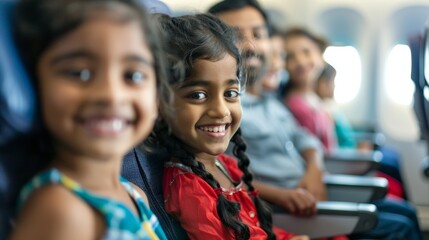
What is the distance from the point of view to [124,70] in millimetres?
1095

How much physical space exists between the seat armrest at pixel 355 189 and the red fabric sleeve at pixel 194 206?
4.25ft

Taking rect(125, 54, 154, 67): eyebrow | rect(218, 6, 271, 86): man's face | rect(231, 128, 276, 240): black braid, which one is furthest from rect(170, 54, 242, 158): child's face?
rect(218, 6, 271, 86): man's face

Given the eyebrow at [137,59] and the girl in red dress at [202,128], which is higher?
the eyebrow at [137,59]

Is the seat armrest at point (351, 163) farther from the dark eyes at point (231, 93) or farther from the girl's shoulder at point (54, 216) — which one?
the girl's shoulder at point (54, 216)

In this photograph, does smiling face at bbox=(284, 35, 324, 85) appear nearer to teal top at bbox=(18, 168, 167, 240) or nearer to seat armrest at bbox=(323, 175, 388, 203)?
seat armrest at bbox=(323, 175, 388, 203)

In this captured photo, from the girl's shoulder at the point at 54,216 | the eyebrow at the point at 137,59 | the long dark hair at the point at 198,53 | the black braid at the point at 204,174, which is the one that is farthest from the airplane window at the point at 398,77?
the girl's shoulder at the point at 54,216

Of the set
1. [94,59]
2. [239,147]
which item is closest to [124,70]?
[94,59]

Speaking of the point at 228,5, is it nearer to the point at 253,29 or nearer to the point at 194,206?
the point at 253,29

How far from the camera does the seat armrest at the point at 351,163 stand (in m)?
3.60

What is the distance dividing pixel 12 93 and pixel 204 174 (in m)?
0.72

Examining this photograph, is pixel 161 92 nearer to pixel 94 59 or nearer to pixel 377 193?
pixel 94 59

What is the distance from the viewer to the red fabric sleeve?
5.25ft

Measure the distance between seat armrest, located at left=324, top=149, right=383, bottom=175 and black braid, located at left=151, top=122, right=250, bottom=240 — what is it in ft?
6.64

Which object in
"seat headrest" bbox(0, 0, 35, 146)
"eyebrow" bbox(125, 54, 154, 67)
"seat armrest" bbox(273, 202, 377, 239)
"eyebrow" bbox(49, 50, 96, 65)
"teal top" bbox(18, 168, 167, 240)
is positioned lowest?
"seat armrest" bbox(273, 202, 377, 239)
